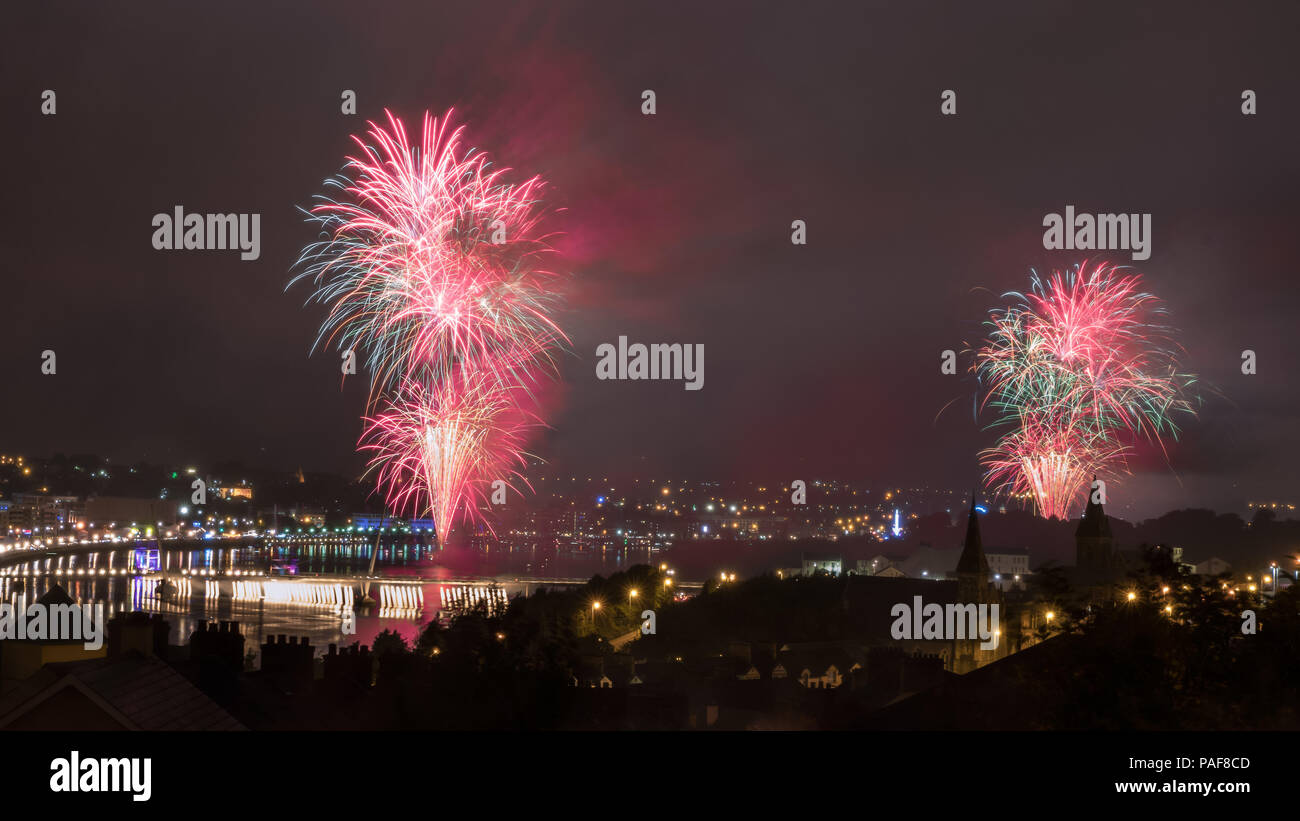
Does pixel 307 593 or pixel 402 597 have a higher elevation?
pixel 307 593

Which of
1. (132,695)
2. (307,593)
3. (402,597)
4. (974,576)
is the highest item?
(132,695)

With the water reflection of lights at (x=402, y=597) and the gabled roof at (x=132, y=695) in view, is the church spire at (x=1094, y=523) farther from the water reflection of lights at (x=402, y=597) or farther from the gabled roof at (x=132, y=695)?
the gabled roof at (x=132, y=695)

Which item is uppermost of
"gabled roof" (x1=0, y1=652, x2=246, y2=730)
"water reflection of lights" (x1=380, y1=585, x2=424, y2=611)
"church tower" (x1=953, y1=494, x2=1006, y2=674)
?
"gabled roof" (x1=0, y1=652, x2=246, y2=730)

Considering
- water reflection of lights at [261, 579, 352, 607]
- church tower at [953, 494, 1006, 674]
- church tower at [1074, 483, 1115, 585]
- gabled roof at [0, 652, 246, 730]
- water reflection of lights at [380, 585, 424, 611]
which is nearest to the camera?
gabled roof at [0, 652, 246, 730]

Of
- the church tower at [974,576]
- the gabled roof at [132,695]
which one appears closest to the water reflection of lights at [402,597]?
the church tower at [974,576]

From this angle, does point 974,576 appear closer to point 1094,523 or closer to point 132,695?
point 1094,523

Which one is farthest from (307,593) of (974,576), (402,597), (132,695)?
(132,695)

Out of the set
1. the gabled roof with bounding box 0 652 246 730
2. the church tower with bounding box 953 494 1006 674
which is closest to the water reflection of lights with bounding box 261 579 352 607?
the church tower with bounding box 953 494 1006 674

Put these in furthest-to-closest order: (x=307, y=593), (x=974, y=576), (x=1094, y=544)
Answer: (x=307, y=593) < (x=1094, y=544) < (x=974, y=576)

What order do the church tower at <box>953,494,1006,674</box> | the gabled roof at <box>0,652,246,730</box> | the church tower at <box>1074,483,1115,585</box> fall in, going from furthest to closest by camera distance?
the church tower at <box>1074,483,1115,585</box>, the church tower at <box>953,494,1006,674</box>, the gabled roof at <box>0,652,246,730</box>

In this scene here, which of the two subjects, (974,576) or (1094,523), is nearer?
(974,576)

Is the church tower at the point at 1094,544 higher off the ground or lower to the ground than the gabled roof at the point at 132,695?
lower

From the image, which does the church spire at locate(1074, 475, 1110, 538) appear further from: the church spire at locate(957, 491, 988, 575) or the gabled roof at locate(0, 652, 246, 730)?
the gabled roof at locate(0, 652, 246, 730)
